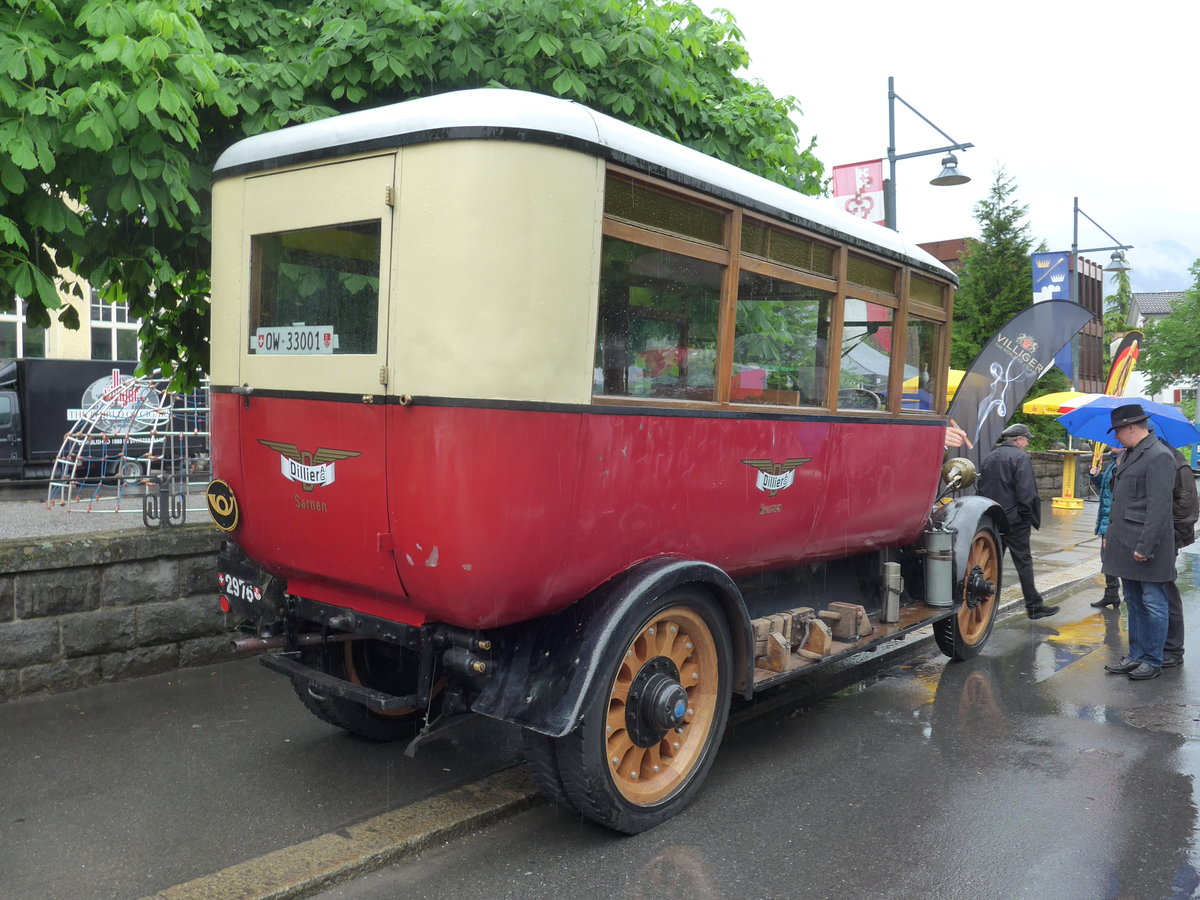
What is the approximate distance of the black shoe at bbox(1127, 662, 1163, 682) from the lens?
6.45 metres

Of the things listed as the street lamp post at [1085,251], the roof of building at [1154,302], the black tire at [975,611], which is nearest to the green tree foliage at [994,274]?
the street lamp post at [1085,251]

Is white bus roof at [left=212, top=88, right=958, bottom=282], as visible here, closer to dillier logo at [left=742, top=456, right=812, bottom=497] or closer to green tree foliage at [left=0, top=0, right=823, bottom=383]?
green tree foliage at [left=0, top=0, right=823, bottom=383]

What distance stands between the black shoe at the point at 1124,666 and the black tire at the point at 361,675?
4584 mm

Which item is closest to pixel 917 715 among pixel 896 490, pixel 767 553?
pixel 896 490

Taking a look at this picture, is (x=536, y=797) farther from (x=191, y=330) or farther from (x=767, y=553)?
(x=191, y=330)

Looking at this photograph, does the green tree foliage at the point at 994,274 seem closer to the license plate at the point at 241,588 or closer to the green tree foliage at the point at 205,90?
the green tree foliage at the point at 205,90

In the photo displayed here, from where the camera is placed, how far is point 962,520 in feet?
21.9

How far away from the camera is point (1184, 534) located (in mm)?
7090

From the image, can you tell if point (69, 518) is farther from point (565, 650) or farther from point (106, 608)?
point (565, 650)

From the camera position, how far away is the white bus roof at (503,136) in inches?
136

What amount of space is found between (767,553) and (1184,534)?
404 centimetres

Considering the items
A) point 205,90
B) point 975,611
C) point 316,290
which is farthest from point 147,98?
point 975,611

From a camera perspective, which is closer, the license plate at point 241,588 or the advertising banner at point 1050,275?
the license plate at point 241,588

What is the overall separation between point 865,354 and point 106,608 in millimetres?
4389
